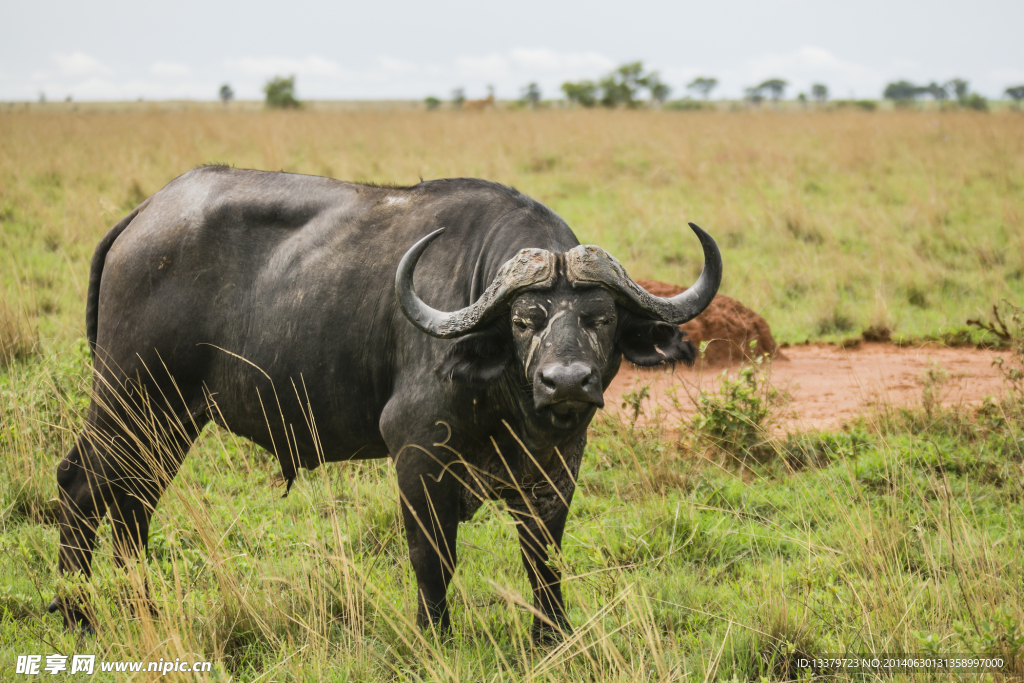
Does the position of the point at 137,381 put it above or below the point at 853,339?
above

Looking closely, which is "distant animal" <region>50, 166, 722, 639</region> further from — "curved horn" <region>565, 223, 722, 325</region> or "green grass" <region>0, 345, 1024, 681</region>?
"green grass" <region>0, 345, 1024, 681</region>

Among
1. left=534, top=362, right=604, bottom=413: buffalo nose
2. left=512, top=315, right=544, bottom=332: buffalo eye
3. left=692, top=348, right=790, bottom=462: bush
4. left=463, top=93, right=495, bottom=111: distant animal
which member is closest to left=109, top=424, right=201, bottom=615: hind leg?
left=512, top=315, right=544, bottom=332: buffalo eye

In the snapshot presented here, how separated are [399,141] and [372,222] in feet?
44.8

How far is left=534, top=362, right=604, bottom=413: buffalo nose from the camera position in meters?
2.47

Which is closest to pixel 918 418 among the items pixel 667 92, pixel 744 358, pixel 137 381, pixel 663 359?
pixel 744 358

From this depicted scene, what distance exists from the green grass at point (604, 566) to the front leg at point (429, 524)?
14 cm

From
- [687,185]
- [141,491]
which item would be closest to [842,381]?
[141,491]

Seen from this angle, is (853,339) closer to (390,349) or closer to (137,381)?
(390,349)

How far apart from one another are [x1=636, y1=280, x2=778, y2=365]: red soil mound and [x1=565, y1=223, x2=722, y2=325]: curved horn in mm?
3150

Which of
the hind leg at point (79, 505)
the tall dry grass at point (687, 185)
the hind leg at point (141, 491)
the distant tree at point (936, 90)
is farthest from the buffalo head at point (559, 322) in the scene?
the distant tree at point (936, 90)

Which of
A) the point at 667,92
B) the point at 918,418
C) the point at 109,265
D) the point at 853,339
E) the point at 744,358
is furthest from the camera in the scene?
the point at 667,92

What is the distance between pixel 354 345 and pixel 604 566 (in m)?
1.39

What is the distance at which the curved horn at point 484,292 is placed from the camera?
107 inches

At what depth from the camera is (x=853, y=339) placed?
269 inches
